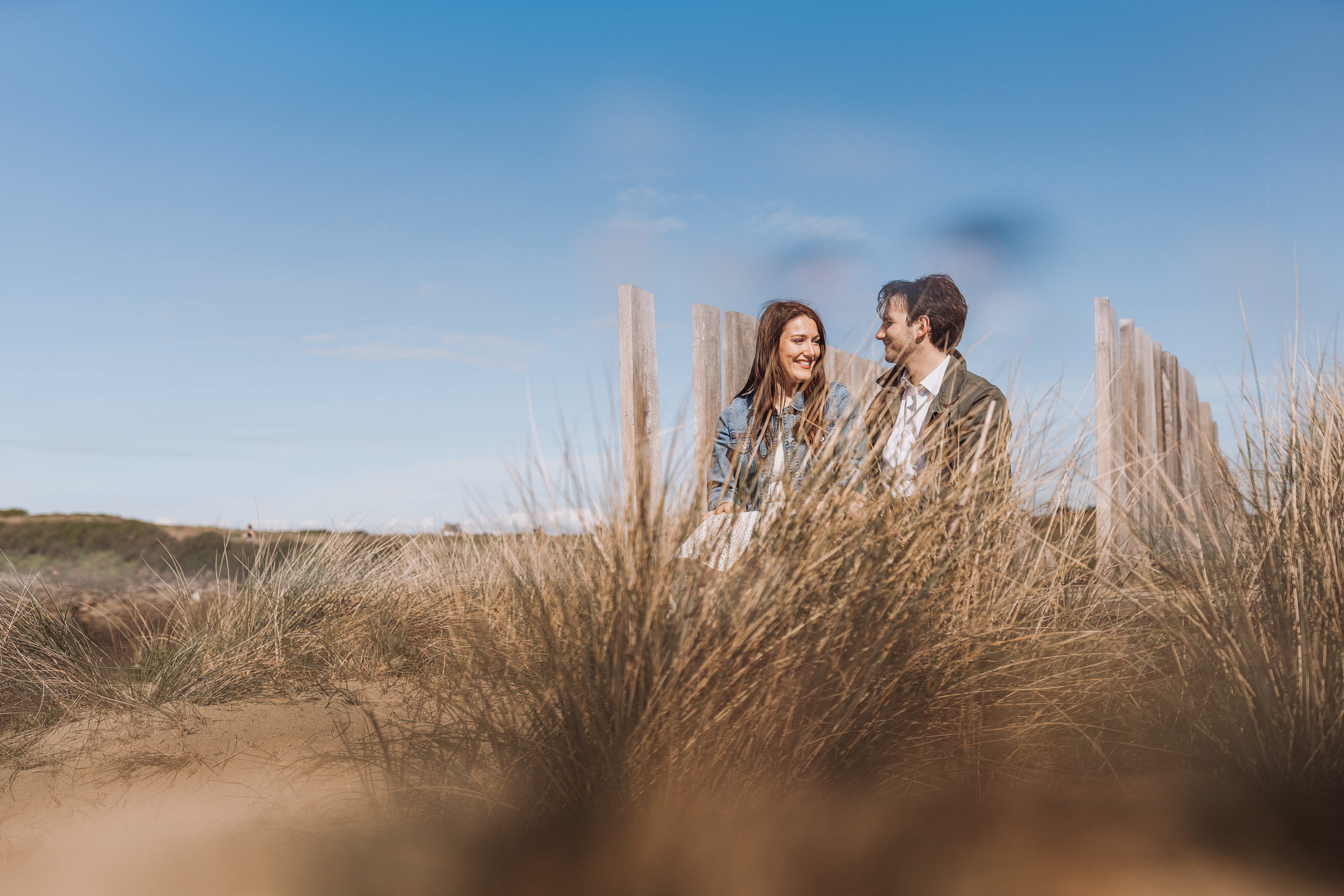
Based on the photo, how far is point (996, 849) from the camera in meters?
1.79

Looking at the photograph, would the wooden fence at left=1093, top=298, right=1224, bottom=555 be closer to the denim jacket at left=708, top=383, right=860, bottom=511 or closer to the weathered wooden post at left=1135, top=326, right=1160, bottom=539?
the weathered wooden post at left=1135, top=326, right=1160, bottom=539

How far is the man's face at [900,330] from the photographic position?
279 cm

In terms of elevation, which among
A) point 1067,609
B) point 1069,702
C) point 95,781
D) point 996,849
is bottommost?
point 95,781

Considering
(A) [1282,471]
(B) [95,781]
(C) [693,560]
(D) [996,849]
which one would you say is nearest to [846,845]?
(D) [996,849]

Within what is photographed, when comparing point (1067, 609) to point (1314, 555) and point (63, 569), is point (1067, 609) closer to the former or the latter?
point (1314, 555)

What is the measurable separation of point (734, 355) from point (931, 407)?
1.20 m

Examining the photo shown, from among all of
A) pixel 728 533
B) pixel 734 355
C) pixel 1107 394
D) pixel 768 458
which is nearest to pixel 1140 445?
pixel 1107 394

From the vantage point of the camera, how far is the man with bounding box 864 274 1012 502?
217 cm

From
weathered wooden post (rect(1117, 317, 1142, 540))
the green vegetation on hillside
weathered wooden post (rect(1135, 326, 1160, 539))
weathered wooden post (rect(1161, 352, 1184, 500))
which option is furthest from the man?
the green vegetation on hillside

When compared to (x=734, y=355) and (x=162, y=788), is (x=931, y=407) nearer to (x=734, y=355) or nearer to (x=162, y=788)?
(x=734, y=355)

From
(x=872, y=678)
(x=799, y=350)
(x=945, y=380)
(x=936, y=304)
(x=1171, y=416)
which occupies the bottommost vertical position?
(x=872, y=678)

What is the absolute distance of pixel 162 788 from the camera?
8.13 ft

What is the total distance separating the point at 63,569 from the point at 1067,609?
41.4ft

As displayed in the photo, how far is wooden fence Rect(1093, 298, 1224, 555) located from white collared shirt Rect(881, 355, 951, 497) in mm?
714
